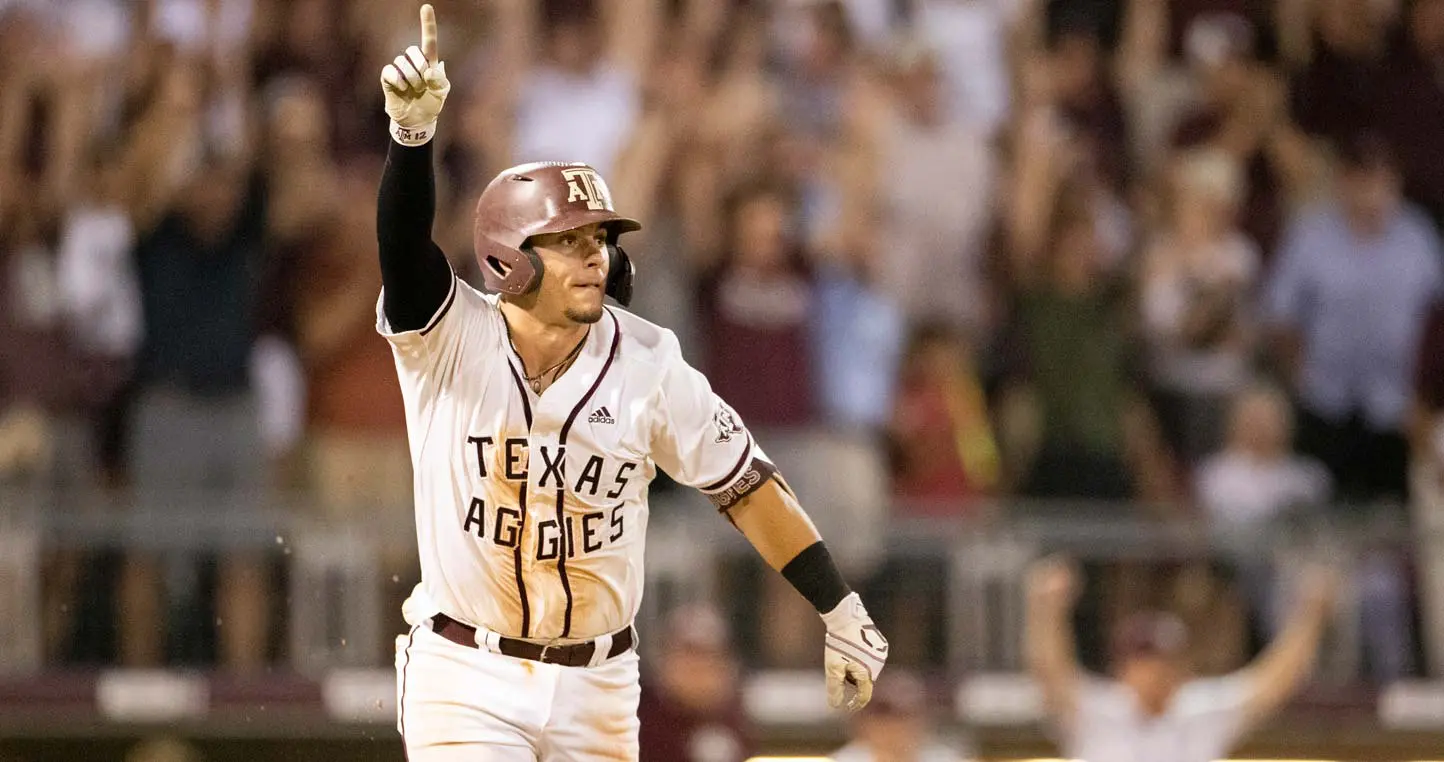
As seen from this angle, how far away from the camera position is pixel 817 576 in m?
5.34

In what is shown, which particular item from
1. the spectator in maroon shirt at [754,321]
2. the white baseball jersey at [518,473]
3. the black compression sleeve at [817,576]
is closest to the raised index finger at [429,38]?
the white baseball jersey at [518,473]

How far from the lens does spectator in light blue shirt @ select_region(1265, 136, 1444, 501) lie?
9.96 metres

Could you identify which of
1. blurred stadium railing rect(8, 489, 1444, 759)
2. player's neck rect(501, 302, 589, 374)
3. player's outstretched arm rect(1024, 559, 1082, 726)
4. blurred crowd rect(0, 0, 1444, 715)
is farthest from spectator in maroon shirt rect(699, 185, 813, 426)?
player's neck rect(501, 302, 589, 374)

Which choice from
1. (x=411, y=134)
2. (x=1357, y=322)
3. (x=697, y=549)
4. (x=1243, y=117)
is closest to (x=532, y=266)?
(x=411, y=134)

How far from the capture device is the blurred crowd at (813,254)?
29.9ft

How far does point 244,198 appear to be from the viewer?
923cm

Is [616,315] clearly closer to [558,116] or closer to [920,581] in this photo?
[920,581]

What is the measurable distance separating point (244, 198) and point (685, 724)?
308 cm

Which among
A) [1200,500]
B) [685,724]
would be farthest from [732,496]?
[1200,500]

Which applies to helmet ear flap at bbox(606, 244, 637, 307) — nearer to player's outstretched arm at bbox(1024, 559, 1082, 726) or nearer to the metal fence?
player's outstretched arm at bbox(1024, 559, 1082, 726)

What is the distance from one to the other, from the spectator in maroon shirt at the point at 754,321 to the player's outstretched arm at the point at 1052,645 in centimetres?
150

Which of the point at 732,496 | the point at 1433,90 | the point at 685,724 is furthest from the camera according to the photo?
the point at 1433,90

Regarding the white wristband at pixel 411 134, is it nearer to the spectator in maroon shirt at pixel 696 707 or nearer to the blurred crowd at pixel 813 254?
the spectator in maroon shirt at pixel 696 707

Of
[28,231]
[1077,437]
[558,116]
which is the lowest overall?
[1077,437]
